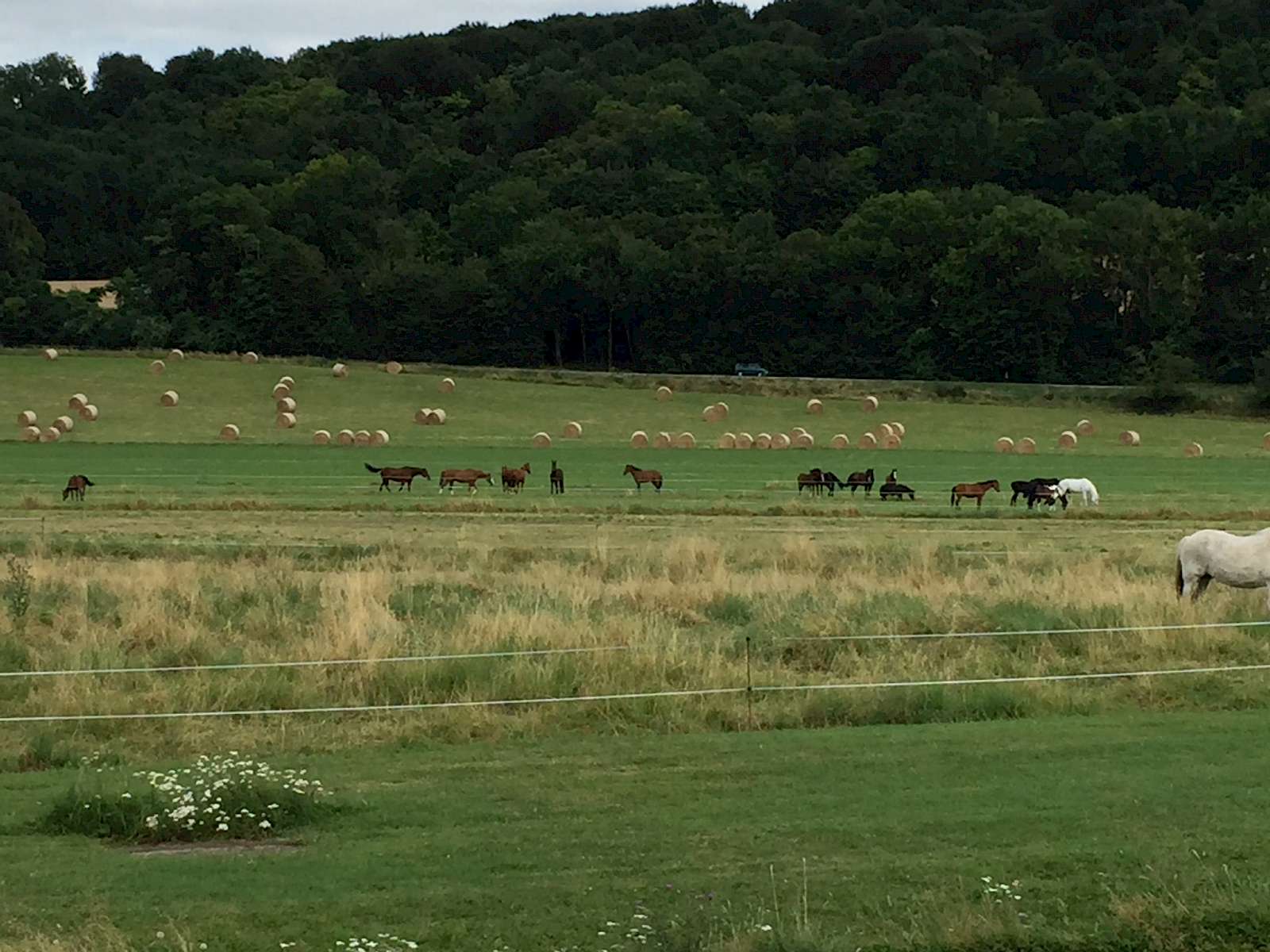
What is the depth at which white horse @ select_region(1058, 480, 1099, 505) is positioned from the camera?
4197 cm

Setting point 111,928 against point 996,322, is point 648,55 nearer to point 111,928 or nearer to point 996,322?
point 996,322

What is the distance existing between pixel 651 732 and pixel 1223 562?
9692 mm

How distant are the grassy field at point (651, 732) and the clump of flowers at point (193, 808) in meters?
0.29

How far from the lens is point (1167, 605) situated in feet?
67.8

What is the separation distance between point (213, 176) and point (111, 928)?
402 feet

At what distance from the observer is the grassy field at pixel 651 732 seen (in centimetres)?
976

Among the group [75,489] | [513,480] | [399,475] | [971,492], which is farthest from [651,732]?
[399,475]

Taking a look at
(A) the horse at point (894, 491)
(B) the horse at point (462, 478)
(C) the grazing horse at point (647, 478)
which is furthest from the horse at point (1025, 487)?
(B) the horse at point (462, 478)

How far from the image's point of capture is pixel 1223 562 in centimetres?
2136

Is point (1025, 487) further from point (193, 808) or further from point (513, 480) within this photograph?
point (193, 808)

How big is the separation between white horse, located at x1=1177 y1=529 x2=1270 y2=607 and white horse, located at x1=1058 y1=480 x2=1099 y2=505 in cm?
2040

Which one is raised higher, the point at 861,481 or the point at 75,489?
the point at 75,489

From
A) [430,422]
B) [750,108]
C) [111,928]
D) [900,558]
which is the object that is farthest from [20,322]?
[111,928]

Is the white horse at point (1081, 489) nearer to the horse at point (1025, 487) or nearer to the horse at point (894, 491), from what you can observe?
the horse at point (1025, 487)
